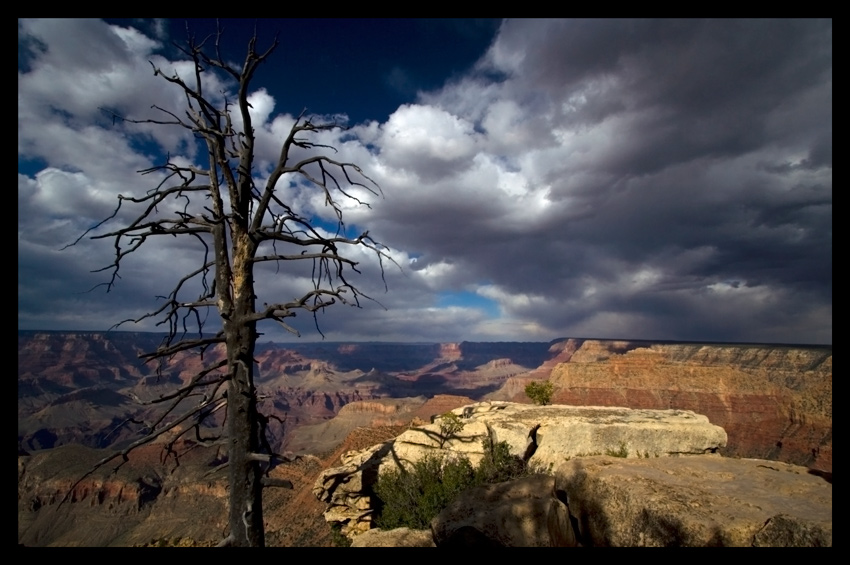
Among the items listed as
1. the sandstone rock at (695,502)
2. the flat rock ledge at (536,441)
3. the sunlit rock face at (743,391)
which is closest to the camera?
the sandstone rock at (695,502)

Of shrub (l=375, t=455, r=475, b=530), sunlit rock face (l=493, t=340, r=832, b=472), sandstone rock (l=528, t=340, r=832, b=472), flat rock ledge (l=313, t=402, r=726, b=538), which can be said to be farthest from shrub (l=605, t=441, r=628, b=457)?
sandstone rock (l=528, t=340, r=832, b=472)

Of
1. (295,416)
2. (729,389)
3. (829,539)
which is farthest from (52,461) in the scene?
(729,389)

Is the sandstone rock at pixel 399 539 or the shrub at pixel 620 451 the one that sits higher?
the shrub at pixel 620 451

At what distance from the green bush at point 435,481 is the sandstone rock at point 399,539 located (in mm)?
2464

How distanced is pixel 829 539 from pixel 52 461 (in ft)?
352

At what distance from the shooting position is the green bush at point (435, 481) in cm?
1065

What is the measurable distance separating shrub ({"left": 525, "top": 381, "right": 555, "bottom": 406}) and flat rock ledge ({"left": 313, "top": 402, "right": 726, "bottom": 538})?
292 centimetres

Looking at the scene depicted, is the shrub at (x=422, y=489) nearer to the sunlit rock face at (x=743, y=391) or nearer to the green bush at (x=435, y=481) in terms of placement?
the green bush at (x=435, y=481)

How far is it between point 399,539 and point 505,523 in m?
2.34

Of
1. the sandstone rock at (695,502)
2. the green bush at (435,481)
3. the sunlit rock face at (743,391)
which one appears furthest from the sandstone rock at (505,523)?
the sunlit rock face at (743,391)

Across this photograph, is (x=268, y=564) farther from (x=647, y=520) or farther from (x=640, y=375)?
(x=640, y=375)

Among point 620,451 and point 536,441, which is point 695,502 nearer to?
point 620,451

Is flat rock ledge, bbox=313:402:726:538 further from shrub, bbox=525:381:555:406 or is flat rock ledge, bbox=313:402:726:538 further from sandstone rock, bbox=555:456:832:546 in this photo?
shrub, bbox=525:381:555:406
